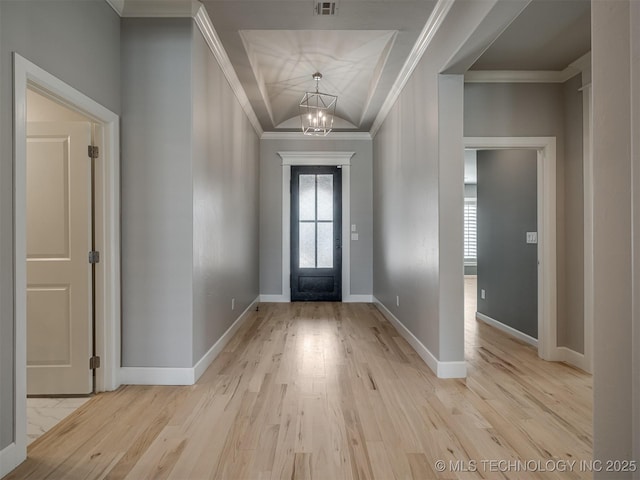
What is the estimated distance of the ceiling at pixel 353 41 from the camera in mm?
2621

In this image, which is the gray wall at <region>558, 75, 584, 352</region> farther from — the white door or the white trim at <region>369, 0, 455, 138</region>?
the white door

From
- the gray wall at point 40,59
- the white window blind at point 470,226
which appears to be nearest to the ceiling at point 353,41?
the gray wall at point 40,59

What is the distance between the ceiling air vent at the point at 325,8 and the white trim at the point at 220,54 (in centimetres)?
83

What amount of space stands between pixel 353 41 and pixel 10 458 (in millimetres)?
3784

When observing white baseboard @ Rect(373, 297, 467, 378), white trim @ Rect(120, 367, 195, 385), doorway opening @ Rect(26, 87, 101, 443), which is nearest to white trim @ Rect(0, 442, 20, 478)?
doorway opening @ Rect(26, 87, 101, 443)

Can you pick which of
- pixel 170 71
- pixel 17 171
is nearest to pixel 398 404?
pixel 17 171

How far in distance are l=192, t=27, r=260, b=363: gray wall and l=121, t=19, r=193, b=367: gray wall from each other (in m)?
0.08

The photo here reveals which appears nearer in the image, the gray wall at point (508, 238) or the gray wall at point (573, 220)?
the gray wall at point (573, 220)

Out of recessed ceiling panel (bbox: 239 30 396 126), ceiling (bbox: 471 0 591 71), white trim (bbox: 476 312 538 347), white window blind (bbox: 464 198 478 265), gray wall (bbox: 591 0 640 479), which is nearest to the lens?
gray wall (bbox: 591 0 640 479)

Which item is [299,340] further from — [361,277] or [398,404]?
[361,277]

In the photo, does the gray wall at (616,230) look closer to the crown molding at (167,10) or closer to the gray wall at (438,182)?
the gray wall at (438,182)

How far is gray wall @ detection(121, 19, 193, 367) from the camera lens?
2.68m

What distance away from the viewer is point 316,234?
602 centimetres

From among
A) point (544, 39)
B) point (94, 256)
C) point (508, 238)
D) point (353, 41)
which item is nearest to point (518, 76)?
point (544, 39)
